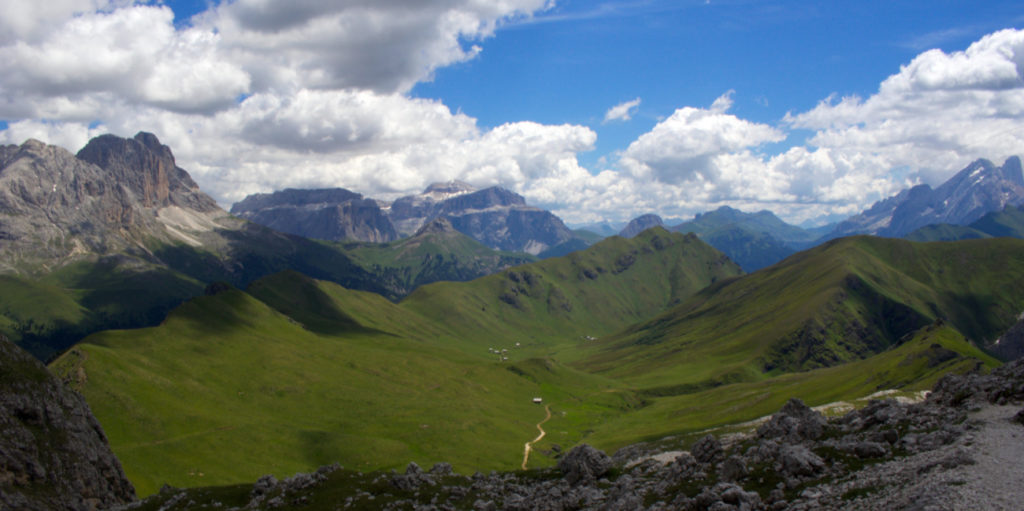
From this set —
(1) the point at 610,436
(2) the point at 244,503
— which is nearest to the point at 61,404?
(2) the point at 244,503

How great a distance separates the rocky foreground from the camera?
111ft

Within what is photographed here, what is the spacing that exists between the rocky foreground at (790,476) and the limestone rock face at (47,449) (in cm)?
676

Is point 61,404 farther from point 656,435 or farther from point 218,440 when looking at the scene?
point 656,435

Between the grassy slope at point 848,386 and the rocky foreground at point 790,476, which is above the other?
the rocky foreground at point 790,476

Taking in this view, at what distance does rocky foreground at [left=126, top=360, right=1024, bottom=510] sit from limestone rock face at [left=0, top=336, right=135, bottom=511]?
266 inches

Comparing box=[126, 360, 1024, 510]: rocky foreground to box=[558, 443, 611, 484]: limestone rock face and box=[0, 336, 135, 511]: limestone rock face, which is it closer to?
box=[558, 443, 611, 484]: limestone rock face

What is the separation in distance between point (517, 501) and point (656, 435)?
129689 millimetres

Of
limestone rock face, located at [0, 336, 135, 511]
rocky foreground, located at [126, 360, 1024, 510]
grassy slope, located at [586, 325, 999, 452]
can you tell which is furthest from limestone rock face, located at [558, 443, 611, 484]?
grassy slope, located at [586, 325, 999, 452]

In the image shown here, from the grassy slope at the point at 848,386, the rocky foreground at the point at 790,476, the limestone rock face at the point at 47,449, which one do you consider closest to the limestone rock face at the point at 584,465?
the rocky foreground at the point at 790,476

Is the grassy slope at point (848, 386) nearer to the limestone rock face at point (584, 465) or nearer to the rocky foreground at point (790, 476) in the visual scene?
the limestone rock face at point (584, 465)

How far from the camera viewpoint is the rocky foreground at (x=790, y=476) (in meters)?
33.7

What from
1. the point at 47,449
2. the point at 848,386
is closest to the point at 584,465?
the point at 47,449

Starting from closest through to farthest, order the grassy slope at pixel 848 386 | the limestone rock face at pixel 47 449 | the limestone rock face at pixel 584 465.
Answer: the limestone rock face at pixel 47 449 < the limestone rock face at pixel 584 465 < the grassy slope at pixel 848 386

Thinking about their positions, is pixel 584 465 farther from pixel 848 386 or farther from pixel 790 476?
pixel 848 386
